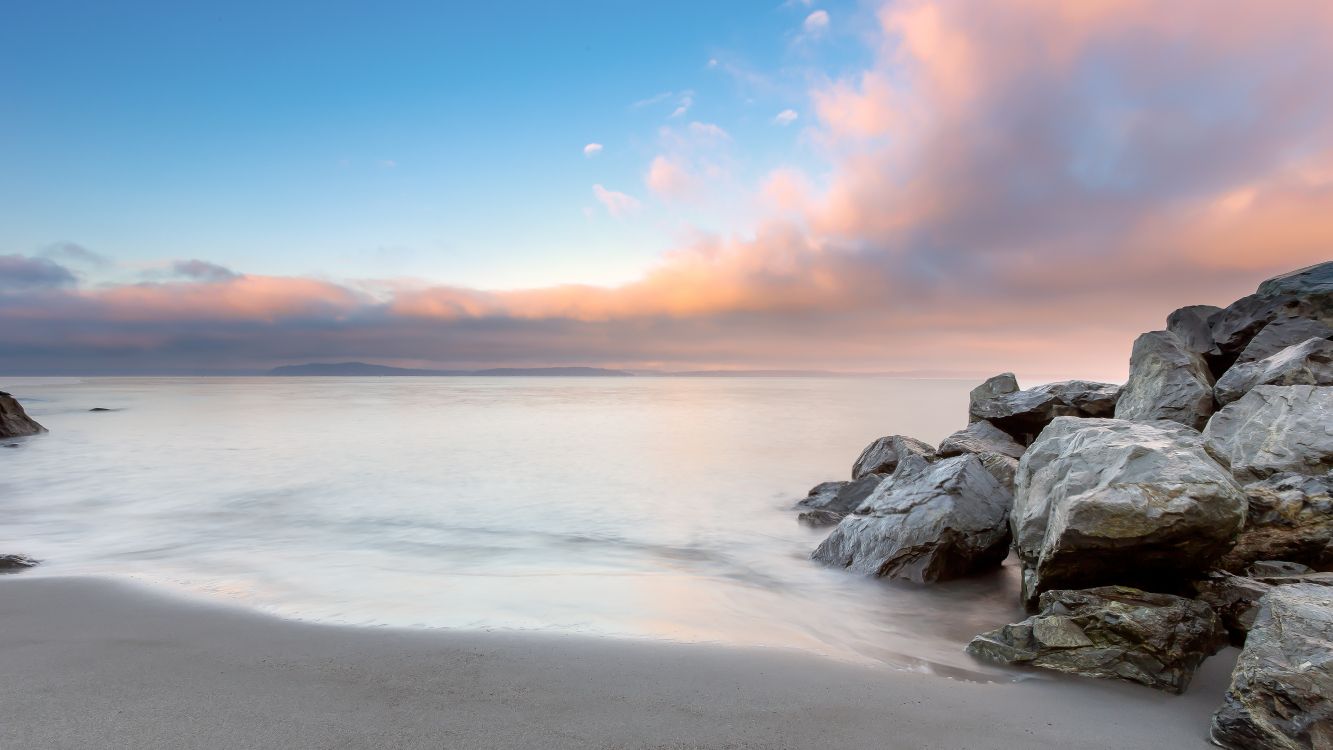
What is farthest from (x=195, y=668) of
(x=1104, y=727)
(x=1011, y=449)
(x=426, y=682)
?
(x=1011, y=449)

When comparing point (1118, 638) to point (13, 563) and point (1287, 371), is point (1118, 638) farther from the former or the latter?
point (13, 563)

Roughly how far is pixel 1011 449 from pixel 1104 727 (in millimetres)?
7091

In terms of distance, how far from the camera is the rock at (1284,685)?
2.91 meters

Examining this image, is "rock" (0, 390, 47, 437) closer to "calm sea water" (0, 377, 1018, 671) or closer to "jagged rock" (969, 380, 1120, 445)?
"calm sea water" (0, 377, 1018, 671)

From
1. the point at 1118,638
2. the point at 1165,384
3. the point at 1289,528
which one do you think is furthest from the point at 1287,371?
the point at 1118,638

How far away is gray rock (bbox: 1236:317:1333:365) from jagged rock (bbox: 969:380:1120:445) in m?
1.61

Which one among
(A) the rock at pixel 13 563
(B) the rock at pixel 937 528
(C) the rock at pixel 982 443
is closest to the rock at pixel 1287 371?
(C) the rock at pixel 982 443

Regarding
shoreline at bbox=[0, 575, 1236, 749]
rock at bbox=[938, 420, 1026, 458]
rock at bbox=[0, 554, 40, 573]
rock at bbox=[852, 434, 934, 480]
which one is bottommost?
rock at bbox=[0, 554, 40, 573]

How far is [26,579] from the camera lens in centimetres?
586

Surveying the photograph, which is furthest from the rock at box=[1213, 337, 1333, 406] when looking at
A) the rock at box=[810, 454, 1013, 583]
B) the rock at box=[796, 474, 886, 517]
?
the rock at box=[796, 474, 886, 517]

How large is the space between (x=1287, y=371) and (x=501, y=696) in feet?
26.4

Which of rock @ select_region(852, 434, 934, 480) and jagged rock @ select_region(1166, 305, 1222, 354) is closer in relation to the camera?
jagged rock @ select_region(1166, 305, 1222, 354)

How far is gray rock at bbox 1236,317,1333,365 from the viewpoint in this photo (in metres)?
8.13

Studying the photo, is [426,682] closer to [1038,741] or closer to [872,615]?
[1038,741]
